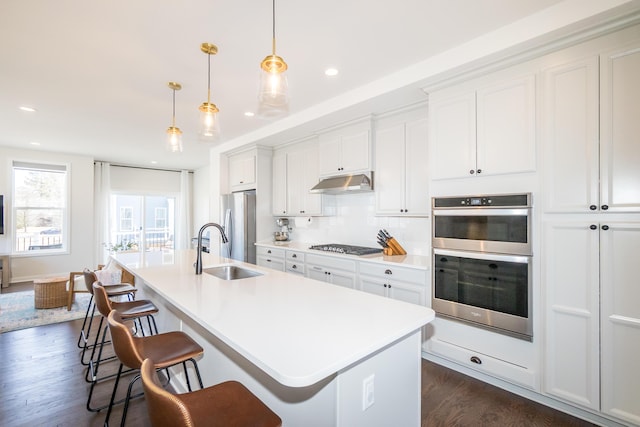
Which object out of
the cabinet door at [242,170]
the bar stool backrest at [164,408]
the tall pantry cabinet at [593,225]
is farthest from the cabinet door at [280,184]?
the bar stool backrest at [164,408]

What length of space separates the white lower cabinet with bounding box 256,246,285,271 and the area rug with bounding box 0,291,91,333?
2439 millimetres

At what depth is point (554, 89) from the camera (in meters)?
2.03

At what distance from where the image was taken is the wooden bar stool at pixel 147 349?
1.32 metres

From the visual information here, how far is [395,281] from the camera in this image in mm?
2867

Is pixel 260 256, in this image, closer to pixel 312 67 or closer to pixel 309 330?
pixel 312 67

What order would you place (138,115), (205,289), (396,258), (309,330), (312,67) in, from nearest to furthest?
(309,330)
(205,289)
(312,67)
(396,258)
(138,115)

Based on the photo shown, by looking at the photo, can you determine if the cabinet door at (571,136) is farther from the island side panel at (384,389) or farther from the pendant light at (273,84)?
the pendant light at (273,84)

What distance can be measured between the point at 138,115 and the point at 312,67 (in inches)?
104

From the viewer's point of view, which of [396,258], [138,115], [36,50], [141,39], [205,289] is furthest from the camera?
[138,115]

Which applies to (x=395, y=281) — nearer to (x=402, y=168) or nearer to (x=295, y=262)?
(x=402, y=168)

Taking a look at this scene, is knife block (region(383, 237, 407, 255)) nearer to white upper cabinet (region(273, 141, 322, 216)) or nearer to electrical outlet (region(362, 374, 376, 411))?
white upper cabinet (region(273, 141, 322, 216))

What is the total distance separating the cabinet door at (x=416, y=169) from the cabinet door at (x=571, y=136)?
43.3 inches

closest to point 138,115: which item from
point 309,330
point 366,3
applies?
point 366,3

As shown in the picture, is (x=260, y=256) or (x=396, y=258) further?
(x=260, y=256)
